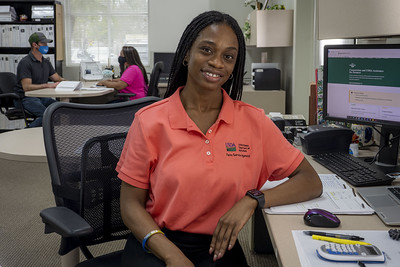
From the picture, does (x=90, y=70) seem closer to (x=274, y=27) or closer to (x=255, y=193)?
(x=274, y=27)

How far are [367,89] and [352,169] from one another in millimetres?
344

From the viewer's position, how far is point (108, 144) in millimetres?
1550

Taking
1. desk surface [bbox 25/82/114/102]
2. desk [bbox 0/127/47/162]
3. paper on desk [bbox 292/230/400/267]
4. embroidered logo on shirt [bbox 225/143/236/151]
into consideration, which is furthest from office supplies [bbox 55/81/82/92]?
paper on desk [bbox 292/230/400/267]

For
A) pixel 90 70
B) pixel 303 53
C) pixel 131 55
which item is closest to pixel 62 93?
pixel 131 55

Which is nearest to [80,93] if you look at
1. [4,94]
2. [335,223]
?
[4,94]

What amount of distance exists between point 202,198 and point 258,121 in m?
0.28

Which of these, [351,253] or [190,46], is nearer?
[351,253]

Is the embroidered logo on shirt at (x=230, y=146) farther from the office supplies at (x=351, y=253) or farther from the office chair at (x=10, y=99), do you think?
the office chair at (x=10, y=99)

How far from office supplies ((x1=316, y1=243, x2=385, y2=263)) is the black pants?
0.34 m

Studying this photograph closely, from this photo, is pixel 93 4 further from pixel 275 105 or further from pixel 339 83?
pixel 339 83

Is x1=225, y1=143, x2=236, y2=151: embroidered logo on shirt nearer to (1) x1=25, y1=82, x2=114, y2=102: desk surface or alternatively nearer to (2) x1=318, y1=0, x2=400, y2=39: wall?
(2) x1=318, y1=0, x2=400, y2=39: wall

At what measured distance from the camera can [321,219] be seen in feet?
3.84

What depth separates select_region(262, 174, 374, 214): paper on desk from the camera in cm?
127

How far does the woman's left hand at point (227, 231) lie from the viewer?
3.91 feet
